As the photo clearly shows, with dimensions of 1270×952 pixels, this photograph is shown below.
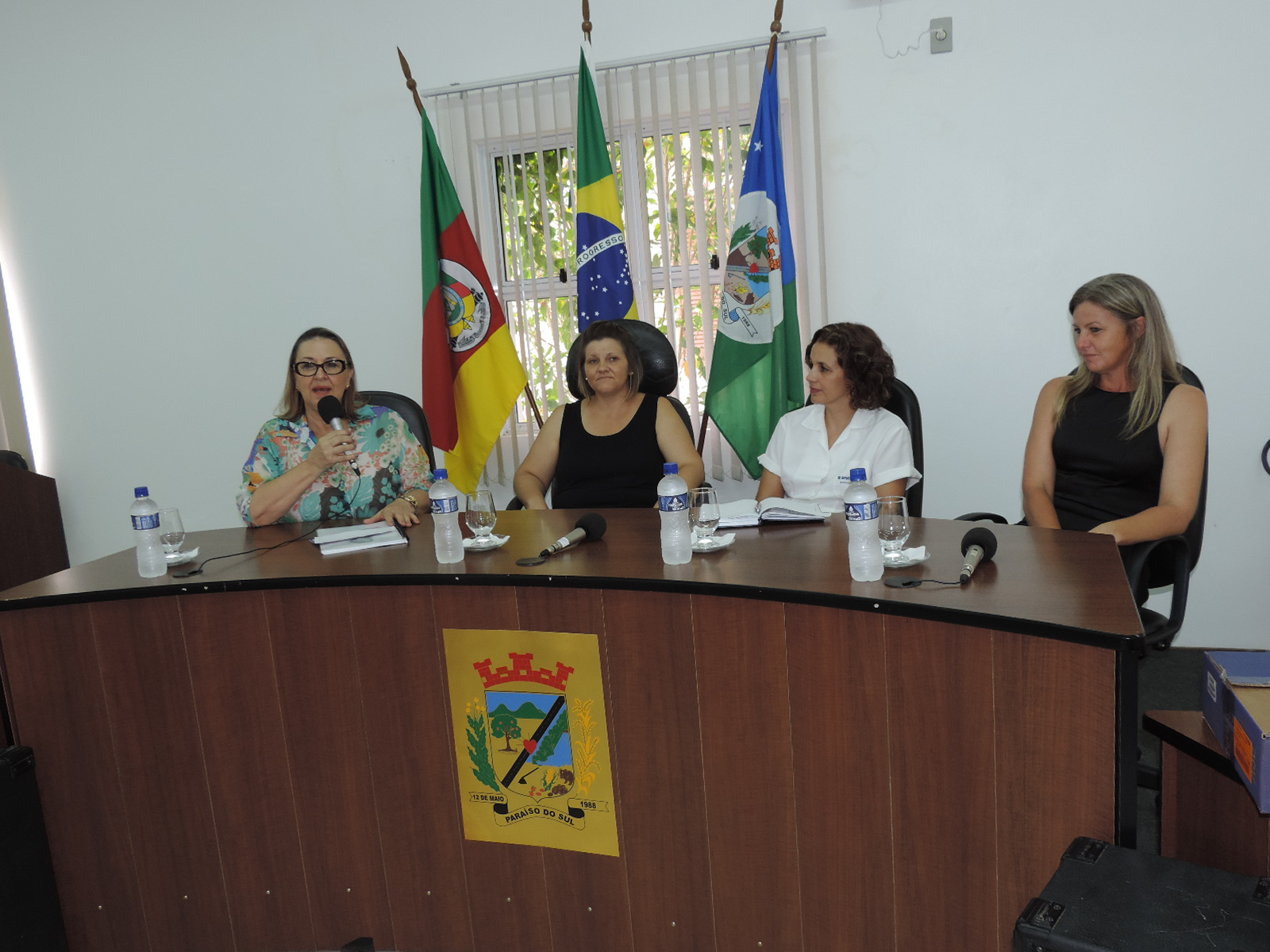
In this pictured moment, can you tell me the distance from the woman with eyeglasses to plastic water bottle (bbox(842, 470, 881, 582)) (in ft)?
4.47

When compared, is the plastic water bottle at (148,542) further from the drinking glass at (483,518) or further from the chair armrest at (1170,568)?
the chair armrest at (1170,568)

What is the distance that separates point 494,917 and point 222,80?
3.73 meters

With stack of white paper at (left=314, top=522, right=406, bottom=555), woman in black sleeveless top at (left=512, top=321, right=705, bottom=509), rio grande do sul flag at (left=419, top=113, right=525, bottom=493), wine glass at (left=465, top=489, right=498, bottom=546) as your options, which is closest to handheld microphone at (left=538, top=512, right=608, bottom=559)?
wine glass at (left=465, top=489, right=498, bottom=546)

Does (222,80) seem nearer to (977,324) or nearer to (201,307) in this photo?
(201,307)

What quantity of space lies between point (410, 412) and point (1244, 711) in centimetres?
225

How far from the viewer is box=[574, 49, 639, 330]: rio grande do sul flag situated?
3559 mm

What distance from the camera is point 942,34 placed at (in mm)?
3316

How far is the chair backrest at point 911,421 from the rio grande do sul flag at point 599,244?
1.27 m

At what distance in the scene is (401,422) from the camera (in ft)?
9.02

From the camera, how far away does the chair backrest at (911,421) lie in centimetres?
263

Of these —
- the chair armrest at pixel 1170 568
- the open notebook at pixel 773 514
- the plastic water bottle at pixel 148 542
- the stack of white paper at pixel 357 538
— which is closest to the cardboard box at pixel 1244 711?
the chair armrest at pixel 1170 568

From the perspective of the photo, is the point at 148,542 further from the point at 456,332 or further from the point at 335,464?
the point at 456,332

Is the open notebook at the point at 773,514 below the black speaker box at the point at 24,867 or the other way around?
A: the other way around

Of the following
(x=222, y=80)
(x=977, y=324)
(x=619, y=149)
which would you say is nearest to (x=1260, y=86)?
(x=977, y=324)
